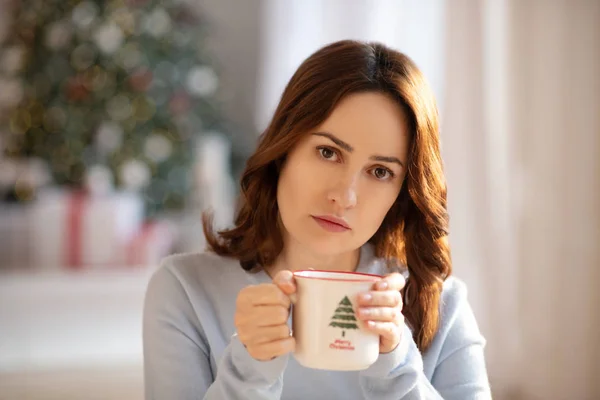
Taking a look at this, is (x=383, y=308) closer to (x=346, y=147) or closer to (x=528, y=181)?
(x=346, y=147)

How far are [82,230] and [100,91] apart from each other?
1014 mm

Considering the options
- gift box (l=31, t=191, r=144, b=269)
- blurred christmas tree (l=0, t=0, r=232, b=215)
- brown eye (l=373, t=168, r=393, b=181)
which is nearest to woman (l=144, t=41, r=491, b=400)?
brown eye (l=373, t=168, r=393, b=181)

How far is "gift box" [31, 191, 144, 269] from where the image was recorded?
4.32 metres

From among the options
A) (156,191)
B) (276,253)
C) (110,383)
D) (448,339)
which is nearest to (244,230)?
(276,253)

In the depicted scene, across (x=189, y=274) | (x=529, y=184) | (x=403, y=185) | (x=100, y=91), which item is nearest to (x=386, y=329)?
(x=403, y=185)

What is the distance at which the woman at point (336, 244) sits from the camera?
41.5 inches

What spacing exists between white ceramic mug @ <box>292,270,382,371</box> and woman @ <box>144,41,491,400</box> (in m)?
0.08

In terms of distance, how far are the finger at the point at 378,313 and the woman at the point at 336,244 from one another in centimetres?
3

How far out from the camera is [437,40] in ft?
7.50

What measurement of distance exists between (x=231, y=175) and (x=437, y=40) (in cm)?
352

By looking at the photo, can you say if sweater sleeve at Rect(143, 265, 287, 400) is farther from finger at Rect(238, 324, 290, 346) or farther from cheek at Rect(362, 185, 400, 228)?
cheek at Rect(362, 185, 400, 228)

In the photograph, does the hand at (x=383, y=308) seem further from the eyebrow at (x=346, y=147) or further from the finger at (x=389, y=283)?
the eyebrow at (x=346, y=147)

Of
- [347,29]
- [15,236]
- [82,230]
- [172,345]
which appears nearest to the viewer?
[172,345]

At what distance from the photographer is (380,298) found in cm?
84
